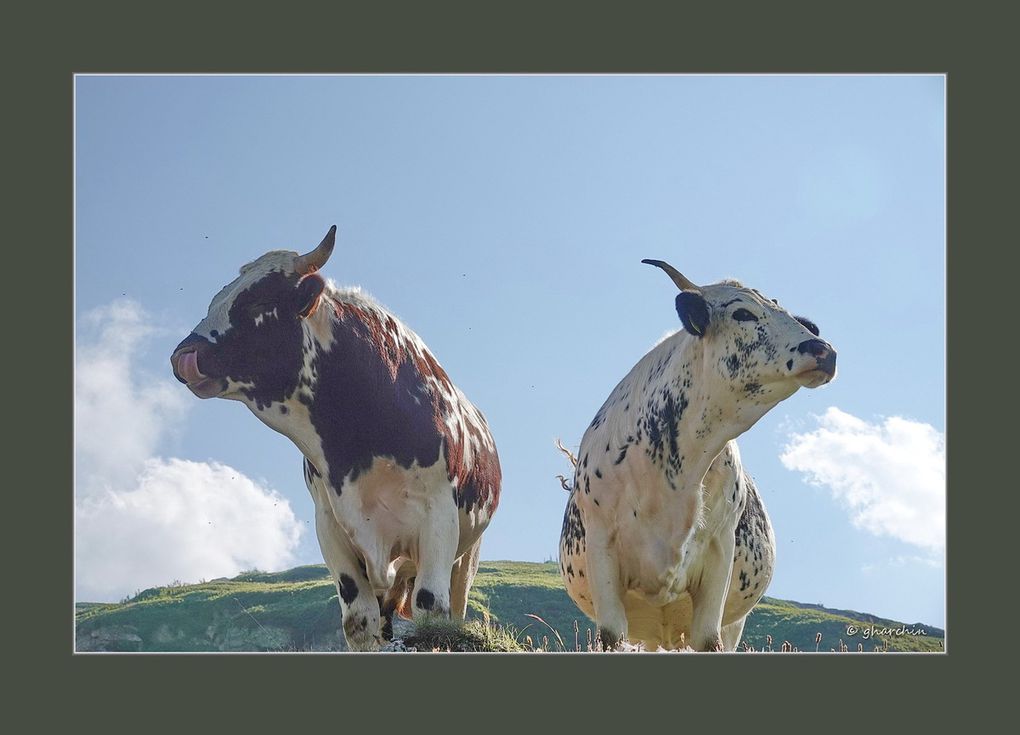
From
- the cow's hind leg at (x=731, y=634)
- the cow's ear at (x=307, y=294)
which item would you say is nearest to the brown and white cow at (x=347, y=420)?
the cow's ear at (x=307, y=294)

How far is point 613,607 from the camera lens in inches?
506

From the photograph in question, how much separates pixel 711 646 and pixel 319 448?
134 inches

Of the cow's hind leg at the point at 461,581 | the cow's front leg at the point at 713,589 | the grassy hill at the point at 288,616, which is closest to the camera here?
the cow's front leg at the point at 713,589

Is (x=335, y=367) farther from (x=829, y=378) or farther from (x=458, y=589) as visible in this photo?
(x=829, y=378)

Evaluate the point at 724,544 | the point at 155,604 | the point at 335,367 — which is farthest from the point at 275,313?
the point at 155,604

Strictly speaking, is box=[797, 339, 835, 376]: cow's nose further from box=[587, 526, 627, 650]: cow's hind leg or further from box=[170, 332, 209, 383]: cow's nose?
box=[170, 332, 209, 383]: cow's nose

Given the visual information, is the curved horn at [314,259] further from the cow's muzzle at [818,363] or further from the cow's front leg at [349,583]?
the cow's muzzle at [818,363]

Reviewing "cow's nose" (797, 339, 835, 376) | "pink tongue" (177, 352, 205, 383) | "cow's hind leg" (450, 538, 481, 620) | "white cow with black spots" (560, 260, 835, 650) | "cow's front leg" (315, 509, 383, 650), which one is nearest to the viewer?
"cow's nose" (797, 339, 835, 376)

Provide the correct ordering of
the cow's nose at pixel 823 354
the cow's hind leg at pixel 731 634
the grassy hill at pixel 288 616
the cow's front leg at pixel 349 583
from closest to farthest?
the cow's nose at pixel 823 354, the cow's front leg at pixel 349 583, the cow's hind leg at pixel 731 634, the grassy hill at pixel 288 616

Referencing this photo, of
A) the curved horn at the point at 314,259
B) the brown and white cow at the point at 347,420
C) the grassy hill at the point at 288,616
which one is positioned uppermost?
the curved horn at the point at 314,259

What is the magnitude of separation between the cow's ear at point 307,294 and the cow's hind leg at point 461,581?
2657 millimetres

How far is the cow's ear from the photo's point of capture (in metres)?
12.5

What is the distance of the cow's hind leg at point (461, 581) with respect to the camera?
1391cm

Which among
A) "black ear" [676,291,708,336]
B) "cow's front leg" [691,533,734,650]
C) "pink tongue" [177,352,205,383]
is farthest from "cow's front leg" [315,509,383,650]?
"black ear" [676,291,708,336]
